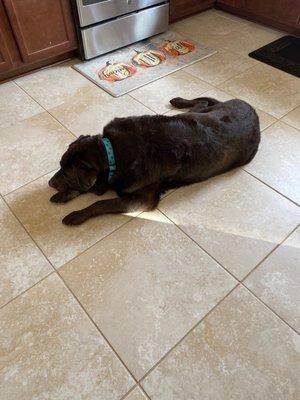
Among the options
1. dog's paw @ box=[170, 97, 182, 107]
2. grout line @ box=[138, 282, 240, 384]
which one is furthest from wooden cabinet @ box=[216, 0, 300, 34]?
grout line @ box=[138, 282, 240, 384]

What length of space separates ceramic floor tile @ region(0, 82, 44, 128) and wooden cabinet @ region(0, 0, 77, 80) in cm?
14

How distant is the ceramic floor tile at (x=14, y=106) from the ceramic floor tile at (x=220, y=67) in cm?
122

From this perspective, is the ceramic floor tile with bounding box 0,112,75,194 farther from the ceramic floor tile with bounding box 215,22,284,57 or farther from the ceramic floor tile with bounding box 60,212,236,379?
the ceramic floor tile with bounding box 215,22,284,57

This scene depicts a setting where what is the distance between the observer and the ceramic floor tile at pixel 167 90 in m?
2.15

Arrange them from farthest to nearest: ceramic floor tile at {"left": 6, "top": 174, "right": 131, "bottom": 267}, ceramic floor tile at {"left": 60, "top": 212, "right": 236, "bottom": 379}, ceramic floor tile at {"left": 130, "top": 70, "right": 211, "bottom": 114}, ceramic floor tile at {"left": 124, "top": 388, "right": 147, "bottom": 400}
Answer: ceramic floor tile at {"left": 130, "top": 70, "right": 211, "bottom": 114}, ceramic floor tile at {"left": 6, "top": 174, "right": 131, "bottom": 267}, ceramic floor tile at {"left": 60, "top": 212, "right": 236, "bottom": 379}, ceramic floor tile at {"left": 124, "top": 388, "right": 147, "bottom": 400}

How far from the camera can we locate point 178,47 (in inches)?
105

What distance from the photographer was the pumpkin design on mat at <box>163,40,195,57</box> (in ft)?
8.61

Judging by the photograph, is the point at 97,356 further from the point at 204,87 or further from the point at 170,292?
the point at 204,87

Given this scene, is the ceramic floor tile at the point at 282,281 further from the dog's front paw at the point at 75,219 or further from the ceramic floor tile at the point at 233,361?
the dog's front paw at the point at 75,219

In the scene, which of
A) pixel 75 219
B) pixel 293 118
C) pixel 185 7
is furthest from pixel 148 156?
pixel 185 7

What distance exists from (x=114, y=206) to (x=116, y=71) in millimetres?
1390

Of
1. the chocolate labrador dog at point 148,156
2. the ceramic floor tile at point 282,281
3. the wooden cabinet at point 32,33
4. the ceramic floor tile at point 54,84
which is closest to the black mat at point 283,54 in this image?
→ the chocolate labrador dog at point 148,156

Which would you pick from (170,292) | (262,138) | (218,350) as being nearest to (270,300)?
(218,350)

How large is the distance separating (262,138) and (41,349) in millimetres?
1654
